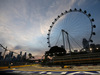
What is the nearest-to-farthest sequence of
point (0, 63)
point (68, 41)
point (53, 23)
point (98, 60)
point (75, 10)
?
point (0, 63), point (98, 60), point (68, 41), point (75, 10), point (53, 23)

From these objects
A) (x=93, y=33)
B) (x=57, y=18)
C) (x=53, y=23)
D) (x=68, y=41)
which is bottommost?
(x=68, y=41)

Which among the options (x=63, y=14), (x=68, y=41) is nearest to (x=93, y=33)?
(x=68, y=41)

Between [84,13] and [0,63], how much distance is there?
45265 millimetres

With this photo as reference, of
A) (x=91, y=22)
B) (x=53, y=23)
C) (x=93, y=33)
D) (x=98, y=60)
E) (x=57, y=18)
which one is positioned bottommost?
(x=98, y=60)

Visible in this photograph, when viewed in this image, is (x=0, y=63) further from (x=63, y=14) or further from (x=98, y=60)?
(x=63, y=14)

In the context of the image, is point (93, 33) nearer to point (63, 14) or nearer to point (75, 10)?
point (75, 10)

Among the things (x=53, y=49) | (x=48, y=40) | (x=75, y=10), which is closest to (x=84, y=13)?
(x=75, y=10)

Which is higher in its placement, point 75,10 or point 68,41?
point 75,10

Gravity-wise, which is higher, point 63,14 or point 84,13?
point 63,14

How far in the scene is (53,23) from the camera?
45.3m

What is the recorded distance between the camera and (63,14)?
42344 millimetres

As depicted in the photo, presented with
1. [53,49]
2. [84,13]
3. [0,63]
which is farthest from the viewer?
[53,49]

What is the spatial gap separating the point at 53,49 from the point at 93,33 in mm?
51477

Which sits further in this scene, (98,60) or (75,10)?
(75,10)
